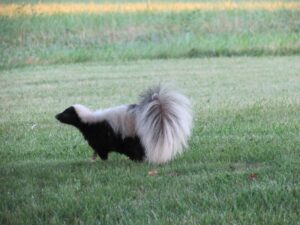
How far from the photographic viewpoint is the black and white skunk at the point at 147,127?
663cm

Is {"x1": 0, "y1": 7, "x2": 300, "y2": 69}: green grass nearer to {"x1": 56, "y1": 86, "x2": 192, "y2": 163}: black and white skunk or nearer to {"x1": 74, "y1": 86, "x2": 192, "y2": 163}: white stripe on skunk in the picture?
{"x1": 56, "y1": 86, "x2": 192, "y2": 163}: black and white skunk

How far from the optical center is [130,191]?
214 inches

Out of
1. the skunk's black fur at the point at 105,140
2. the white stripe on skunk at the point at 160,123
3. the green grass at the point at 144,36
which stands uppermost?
the white stripe on skunk at the point at 160,123

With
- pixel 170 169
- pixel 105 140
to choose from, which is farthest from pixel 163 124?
pixel 105 140

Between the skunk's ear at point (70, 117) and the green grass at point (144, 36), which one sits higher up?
the skunk's ear at point (70, 117)

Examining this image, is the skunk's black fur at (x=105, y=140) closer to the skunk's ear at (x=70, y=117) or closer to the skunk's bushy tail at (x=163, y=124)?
the skunk's ear at (x=70, y=117)

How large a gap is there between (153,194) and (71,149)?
272 cm

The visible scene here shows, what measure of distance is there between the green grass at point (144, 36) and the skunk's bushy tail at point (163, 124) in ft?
46.7

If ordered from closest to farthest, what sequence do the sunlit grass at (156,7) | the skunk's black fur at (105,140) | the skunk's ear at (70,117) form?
the skunk's black fur at (105,140) → the skunk's ear at (70,117) → the sunlit grass at (156,7)

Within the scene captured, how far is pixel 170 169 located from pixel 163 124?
0.58 m

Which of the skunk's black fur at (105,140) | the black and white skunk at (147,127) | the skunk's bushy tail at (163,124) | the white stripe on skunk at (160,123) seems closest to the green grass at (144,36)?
the skunk's black fur at (105,140)

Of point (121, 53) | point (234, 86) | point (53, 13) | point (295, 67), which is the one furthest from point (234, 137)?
point (53, 13)

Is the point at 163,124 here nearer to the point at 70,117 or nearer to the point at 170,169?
the point at 170,169

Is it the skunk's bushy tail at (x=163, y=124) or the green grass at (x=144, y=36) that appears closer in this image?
the skunk's bushy tail at (x=163, y=124)
